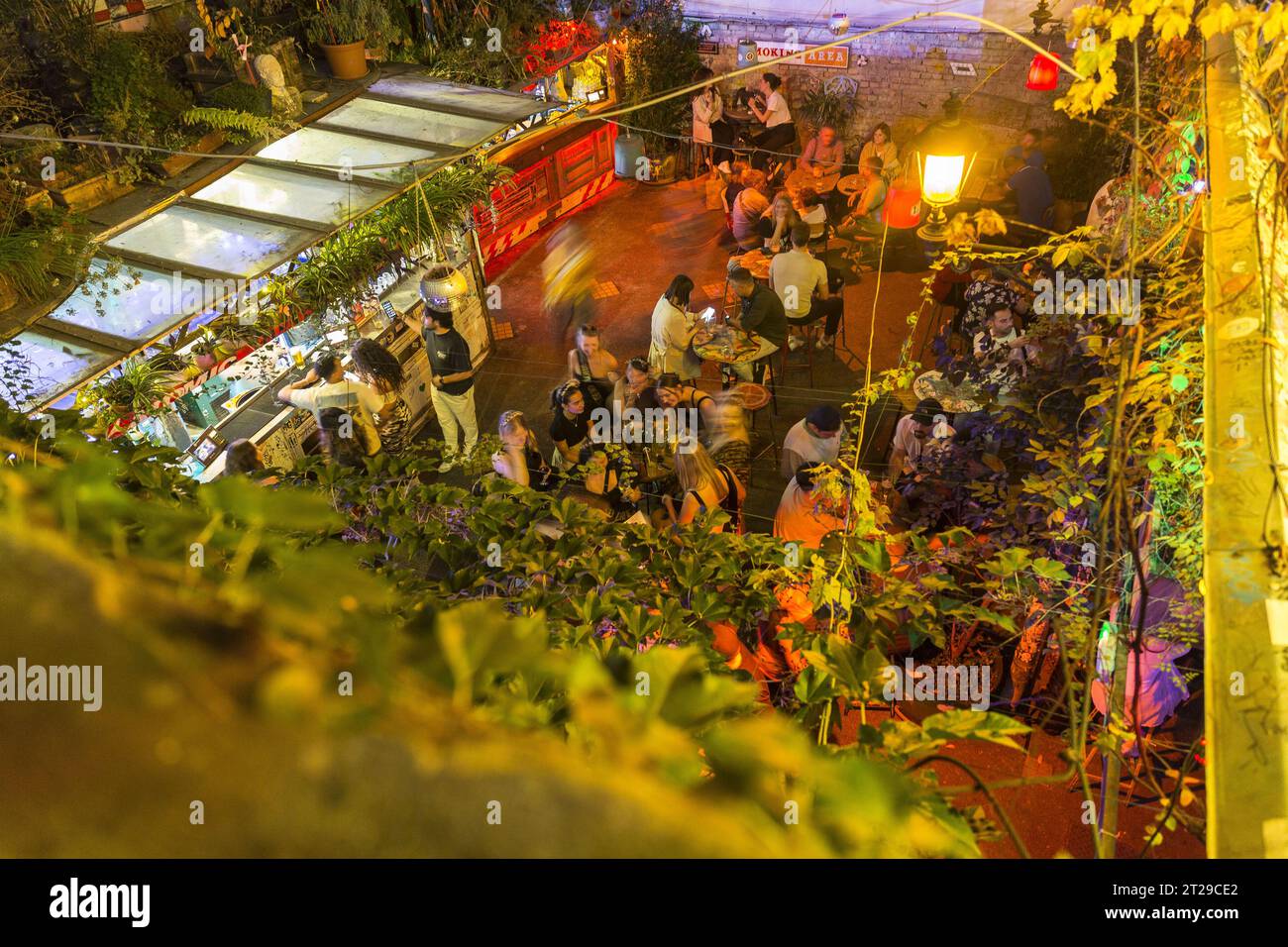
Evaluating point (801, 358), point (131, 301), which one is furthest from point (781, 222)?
point (131, 301)

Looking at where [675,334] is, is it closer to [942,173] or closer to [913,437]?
[913,437]

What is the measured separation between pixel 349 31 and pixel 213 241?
10.8 feet

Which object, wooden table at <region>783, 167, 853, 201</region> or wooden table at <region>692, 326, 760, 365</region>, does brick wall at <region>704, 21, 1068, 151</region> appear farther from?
wooden table at <region>692, 326, 760, 365</region>

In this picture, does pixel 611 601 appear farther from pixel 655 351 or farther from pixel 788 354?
pixel 788 354

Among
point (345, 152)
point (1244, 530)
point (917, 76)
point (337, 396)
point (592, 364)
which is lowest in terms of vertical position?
point (1244, 530)

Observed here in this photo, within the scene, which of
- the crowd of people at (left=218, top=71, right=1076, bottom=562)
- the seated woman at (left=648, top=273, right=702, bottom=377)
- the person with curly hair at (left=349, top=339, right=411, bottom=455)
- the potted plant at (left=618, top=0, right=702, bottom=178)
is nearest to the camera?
the crowd of people at (left=218, top=71, right=1076, bottom=562)

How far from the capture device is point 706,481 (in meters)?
5.48

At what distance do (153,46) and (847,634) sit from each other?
752 centimetres

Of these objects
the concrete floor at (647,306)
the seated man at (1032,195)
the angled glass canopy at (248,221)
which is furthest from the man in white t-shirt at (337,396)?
the seated man at (1032,195)

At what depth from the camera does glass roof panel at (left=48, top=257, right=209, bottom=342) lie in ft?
15.1

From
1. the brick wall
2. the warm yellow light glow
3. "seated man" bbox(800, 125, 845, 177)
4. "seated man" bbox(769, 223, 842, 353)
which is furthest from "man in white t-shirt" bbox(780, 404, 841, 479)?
the brick wall

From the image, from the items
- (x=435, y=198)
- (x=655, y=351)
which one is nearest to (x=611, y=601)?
(x=655, y=351)

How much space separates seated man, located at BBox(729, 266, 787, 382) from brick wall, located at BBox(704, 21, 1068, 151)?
5802mm

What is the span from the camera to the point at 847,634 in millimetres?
2496
